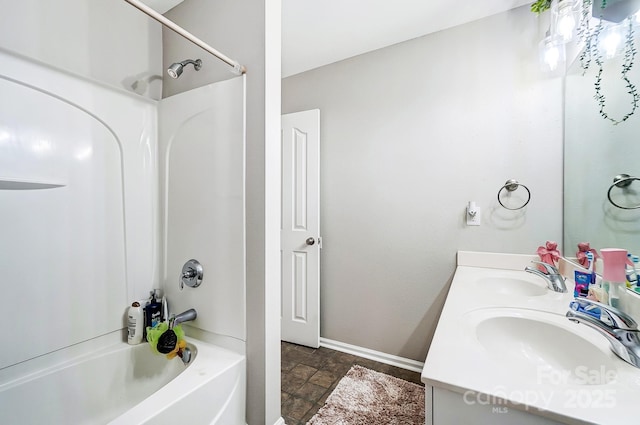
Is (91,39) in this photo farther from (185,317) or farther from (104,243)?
(185,317)

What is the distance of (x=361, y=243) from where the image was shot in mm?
2121

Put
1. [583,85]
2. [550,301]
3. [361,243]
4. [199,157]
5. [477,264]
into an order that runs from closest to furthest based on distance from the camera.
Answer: [550,301], [583,85], [199,157], [477,264], [361,243]

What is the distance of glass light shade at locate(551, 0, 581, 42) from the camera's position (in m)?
1.21

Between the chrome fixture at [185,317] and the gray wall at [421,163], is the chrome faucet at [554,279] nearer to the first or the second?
the gray wall at [421,163]

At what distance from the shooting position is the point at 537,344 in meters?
0.92

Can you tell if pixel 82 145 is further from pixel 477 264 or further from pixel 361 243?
pixel 477 264

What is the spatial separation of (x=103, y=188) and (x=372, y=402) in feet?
6.50

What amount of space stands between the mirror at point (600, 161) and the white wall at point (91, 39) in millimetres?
2310

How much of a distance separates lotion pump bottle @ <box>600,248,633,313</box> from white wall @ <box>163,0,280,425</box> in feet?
4.07

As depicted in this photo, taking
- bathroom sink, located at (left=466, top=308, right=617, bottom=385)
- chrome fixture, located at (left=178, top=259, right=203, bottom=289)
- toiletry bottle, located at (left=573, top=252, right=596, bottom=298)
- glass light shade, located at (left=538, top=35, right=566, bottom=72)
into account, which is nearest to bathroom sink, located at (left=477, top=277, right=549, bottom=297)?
toiletry bottle, located at (left=573, top=252, right=596, bottom=298)

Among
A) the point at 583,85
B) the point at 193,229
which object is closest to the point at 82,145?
the point at 193,229

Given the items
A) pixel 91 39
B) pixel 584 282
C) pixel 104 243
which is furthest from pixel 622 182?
pixel 91 39

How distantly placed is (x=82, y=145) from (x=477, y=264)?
237 centimetres

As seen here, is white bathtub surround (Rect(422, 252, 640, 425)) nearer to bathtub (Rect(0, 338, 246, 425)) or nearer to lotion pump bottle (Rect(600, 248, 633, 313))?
lotion pump bottle (Rect(600, 248, 633, 313))
